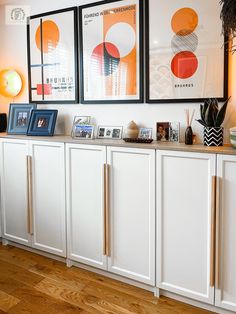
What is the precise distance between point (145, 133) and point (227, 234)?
0.98 metres

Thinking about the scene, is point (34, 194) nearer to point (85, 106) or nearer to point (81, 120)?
point (81, 120)

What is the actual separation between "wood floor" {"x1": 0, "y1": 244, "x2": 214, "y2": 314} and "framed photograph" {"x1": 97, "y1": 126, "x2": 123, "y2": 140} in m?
1.15

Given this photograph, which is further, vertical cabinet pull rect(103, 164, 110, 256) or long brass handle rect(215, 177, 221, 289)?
vertical cabinet pull rect(103, 164, 110, 256)

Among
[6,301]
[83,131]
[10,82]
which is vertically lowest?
[6,301]

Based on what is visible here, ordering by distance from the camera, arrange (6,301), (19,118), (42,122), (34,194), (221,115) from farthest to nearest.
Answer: (19,118), (42,122), (34,194), (6,301), (221,115)

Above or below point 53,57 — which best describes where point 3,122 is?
below

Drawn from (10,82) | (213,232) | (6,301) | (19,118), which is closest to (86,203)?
(6,301)

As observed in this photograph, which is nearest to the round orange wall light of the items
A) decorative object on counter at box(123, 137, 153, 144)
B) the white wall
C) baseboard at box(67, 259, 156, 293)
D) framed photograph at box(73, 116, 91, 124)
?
the white wall

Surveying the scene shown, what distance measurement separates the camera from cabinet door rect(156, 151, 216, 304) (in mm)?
1992

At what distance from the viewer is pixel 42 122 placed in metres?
2.91

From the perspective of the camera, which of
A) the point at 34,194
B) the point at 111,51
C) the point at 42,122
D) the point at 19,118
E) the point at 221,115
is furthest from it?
the point at 19,118

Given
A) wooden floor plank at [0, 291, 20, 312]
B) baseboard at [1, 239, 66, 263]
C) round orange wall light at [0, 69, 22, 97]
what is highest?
round orange wall light at [0, 69, 22, 97]

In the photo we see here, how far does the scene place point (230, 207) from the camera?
1912mm

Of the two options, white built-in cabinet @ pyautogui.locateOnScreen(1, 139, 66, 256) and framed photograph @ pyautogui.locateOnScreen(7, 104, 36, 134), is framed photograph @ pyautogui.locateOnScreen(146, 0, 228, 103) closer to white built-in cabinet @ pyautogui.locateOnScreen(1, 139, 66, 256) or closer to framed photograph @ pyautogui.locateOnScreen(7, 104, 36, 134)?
white built-in cabinet @ pyautogui.locateOnScreen(1, 139, 66, 256)
